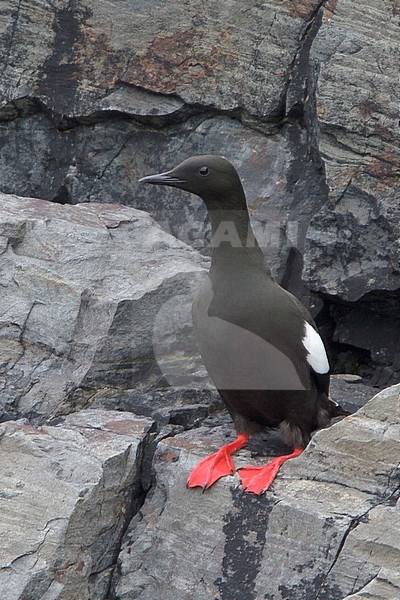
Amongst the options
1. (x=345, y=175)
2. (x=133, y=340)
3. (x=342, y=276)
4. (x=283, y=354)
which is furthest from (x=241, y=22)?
(x=283, y=354)

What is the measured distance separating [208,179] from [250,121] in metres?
2.18

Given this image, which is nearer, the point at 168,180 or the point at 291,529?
the point at 291,529

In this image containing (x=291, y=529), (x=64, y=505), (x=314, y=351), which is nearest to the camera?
(x=291, y=529)

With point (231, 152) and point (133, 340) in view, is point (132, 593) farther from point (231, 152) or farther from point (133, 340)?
point (231, 152)

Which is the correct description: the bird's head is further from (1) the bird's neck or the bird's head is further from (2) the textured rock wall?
→ (2) the textured rock wall

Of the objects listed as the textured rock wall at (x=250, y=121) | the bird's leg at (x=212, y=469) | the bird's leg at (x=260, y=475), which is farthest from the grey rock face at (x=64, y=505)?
the textured rock wall at (x=250, y=121)

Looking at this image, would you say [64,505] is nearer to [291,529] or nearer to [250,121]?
[291,529]

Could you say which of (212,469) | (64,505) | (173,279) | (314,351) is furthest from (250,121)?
(64,505)

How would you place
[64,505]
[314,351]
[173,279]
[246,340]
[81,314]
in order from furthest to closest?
[173,279]
[81,314]
[314,351]
[246,340]
[64,505]

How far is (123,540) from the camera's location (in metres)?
4.91

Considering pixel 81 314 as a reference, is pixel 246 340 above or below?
above

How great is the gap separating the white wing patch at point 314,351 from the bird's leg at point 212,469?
1.86 ft

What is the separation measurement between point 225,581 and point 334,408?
4.16ft

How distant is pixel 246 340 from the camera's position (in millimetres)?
4980
